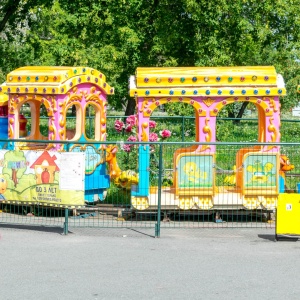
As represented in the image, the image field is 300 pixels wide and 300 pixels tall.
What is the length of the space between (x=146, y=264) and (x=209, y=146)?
3651 millimetres

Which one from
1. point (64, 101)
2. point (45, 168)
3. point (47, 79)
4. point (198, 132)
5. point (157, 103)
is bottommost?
point (45, 168)

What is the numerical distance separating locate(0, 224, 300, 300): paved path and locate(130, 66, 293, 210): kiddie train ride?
725 millimetres

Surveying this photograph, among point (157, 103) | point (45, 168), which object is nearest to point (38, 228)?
point (45, 168)

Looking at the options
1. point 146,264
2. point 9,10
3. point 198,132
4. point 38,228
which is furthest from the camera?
point 9,10

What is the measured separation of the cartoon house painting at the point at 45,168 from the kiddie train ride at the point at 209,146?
1614 mm

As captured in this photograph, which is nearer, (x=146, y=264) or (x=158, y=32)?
(x=146, y=264)

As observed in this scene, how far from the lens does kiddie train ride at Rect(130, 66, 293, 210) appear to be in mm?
→ 12383

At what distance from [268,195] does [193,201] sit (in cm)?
120

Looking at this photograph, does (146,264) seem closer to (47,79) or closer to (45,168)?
(45,168)

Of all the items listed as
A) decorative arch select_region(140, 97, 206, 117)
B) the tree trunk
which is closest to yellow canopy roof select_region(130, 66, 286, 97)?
decorative arch select_region(140, 97, 206, 117)

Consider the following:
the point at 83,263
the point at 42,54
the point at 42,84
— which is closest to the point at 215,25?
the point at 42,54

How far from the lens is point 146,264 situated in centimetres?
946

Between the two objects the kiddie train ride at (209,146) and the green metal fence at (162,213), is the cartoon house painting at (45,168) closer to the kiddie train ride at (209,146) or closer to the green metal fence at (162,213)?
the green metal fence at (162,213)

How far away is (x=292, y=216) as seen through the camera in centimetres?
1088
